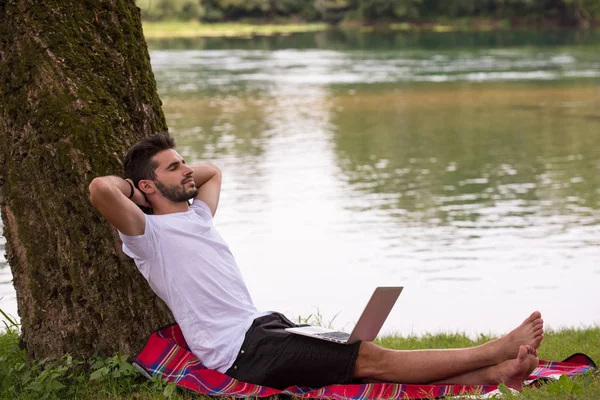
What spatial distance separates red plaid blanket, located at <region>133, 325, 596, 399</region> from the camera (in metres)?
4.27

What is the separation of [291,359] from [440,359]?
62 cm

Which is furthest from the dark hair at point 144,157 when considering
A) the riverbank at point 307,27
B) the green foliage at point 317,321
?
the riverbank at point 307,27

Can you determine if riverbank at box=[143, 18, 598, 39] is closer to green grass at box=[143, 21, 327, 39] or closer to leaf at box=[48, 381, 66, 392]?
green grass at box=[143, 21, 327, 39]

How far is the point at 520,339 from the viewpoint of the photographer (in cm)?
421

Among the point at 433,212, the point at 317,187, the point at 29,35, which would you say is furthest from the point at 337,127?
the point at 29,35

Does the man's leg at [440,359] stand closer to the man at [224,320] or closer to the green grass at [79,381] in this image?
the man at [224,320]

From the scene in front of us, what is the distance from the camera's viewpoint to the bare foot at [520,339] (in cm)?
422

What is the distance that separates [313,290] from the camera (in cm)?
841

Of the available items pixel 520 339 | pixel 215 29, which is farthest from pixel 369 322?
pixel 215 29

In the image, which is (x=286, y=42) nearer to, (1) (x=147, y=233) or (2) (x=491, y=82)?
(2) (x=491, y=82)

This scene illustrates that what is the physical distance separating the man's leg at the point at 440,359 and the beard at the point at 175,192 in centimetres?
102

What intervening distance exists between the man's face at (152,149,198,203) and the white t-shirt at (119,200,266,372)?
0.12 m

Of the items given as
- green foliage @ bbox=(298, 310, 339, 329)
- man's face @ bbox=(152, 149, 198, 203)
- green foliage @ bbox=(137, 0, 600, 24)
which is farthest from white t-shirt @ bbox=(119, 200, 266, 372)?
green foliage @ bbox=(137, 0, 600, 24)

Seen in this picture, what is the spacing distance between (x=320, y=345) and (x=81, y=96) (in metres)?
1.67
